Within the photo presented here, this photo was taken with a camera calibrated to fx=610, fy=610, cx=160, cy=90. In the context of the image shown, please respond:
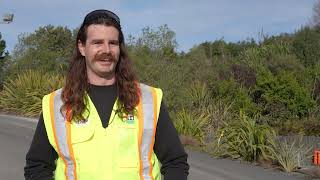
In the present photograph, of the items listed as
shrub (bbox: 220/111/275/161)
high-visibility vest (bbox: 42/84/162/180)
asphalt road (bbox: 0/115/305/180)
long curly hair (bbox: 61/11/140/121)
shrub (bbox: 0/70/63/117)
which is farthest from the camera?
shrub (bbox: 0/70/63/117)

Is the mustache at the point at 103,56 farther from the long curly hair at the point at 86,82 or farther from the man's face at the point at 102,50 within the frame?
the long curly hair at the point at 86,82

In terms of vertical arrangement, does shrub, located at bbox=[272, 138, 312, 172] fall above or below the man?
below

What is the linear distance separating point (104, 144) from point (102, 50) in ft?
1.37

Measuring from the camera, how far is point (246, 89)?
20797mm

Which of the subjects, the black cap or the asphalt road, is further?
the asphalt road

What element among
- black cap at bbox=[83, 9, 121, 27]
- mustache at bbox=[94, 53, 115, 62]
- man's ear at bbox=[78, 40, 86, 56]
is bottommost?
mustache at bbox=[94, 53, 115, 62]

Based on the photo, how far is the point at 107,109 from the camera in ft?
8.82

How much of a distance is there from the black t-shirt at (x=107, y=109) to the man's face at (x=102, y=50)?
3.3 inches

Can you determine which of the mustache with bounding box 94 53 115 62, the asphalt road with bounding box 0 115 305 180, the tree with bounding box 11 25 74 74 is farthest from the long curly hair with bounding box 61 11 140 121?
the tree with bounding box 11 25 74 74

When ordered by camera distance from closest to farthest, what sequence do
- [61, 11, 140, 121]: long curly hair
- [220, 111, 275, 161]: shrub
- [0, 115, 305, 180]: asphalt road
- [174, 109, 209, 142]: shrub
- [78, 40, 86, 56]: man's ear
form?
[61, 11, 140, 121]: long curly hair
[78, 40, 86, 56]: man's ear
[0, 115, 305, 180]: asphalt road
[220, 111, 275, 161]: shrub
[174, 109, 209, 142]: shrub

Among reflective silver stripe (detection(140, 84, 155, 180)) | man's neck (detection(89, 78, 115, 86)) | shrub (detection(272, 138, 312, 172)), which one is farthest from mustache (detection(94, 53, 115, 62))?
shrub (detection(272, 138, 312, 172))

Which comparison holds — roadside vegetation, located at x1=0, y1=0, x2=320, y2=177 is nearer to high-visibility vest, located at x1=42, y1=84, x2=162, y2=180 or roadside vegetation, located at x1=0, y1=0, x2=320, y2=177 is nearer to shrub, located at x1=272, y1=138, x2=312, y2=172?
shrub, located at x1=272, y1=138, x2=312, y2=172

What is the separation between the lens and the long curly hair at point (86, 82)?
2666 mm

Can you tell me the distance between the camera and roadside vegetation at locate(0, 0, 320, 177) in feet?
43.6
